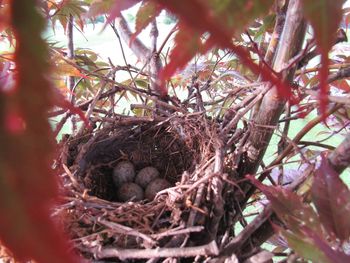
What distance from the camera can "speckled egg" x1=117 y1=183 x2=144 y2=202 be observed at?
59cm

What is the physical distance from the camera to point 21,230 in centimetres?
7

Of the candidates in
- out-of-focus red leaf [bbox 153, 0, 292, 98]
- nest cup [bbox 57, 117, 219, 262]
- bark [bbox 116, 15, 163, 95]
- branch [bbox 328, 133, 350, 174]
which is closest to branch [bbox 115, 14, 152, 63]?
bark [bbox 116, 15, 163, 95]

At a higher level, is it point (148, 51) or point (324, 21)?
point (148, 51)

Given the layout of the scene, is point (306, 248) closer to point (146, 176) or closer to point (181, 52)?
point (181, 52)

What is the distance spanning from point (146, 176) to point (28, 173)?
0.55m

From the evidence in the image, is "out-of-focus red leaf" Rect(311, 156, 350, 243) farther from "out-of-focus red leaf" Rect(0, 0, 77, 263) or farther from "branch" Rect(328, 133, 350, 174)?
"out-of-focus red leaf" Rect(0, 0, 77, 263)

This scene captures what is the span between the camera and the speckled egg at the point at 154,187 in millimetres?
575

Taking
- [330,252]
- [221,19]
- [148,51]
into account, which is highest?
[148,51]

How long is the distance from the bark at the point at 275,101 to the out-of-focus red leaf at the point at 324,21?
0.19m

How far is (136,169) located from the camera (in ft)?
2.20

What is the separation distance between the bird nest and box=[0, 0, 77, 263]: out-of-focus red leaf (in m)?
0.15

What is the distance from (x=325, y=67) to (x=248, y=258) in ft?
0.78

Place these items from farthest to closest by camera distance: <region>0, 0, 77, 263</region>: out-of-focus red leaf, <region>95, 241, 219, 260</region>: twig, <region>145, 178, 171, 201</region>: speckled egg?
<region>145, 178, 171, 201</region>: speckled egg → <region>95, 241, 219, 260</region>: twig → <region>0, 0, 77, 263</region>: out-of-focus red leaf

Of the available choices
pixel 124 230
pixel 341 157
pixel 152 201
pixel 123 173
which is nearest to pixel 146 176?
pixel 123 173
